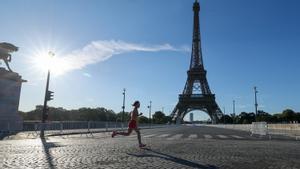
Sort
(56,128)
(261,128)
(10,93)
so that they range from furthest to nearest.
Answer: (56,128) < (10,93) < (261,128)

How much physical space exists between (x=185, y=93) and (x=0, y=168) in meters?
80.0

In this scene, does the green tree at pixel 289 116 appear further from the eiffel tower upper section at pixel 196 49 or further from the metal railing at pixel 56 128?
the metal railing at pixel 56 128

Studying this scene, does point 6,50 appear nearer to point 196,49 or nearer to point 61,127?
point 61,127

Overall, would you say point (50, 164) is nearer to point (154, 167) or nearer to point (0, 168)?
point (0, 168)

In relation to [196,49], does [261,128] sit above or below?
below

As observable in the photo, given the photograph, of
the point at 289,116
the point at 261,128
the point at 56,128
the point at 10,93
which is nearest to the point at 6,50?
the point at 10,93

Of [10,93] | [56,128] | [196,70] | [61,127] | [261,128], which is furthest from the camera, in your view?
[196,70]

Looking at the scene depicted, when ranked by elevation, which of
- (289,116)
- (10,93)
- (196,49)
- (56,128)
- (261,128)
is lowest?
(56,128)

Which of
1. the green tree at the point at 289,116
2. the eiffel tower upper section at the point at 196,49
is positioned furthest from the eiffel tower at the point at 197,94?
the green tree at the point at 289,116

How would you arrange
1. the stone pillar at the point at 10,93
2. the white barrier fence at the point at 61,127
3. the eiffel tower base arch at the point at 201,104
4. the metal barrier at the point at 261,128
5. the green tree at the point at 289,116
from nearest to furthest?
the metal barrier at the point at 261,128 < the white barrier fence at the point at 61,127 < the stone pillar at the point at 10,93 < the eiffel tower base arch at the point at 201,104 < the green tree at the point at 289,116

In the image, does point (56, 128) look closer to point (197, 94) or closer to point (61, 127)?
point (61, 127)

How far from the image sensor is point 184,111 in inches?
3536

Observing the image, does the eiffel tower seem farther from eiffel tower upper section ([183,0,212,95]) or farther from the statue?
the statue

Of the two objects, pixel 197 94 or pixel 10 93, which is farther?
pixel 197 94
